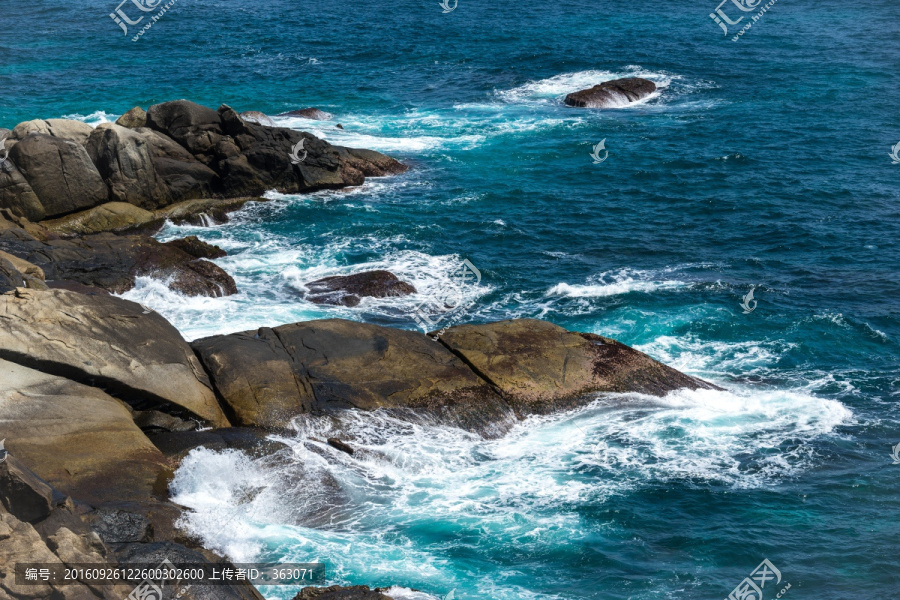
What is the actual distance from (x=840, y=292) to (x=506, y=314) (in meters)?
12.1

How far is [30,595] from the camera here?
10.7 meters

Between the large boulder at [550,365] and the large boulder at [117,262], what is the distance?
1019 centimetres

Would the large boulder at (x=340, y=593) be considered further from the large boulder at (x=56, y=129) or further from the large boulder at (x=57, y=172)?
the large boulder at (x=56, y=129)

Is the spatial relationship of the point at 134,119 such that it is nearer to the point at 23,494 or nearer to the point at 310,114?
the point at 310,114

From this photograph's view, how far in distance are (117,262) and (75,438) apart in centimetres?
1298

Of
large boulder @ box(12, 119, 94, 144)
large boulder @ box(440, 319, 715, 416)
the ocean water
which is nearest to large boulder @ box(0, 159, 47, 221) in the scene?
large boulder @ box(12, 119, 94, 144)

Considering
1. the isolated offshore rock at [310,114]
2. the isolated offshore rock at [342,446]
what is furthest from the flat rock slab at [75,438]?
the isolated offshore rock at [310,114]

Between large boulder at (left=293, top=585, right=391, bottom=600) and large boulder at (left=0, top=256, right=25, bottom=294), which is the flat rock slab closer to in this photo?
large boulder at (left=0, top=256, right=25, bottom=294)

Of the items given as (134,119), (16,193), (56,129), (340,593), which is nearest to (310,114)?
(134,119)

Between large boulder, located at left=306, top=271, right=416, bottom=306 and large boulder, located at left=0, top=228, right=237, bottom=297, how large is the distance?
116 inches

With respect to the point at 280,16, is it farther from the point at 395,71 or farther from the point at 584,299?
the point at 584,299

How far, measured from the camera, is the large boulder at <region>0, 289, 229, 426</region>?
706 inches

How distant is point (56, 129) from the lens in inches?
1289

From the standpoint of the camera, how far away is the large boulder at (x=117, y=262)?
2669 centimetres
